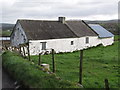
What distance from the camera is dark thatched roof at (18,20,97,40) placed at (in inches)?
1262

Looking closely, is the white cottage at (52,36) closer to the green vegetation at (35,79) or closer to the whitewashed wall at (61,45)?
the whitewashed wall at (61,45)

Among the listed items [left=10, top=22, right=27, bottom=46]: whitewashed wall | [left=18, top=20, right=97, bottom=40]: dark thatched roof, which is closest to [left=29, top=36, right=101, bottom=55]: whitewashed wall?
[left=18, top=20, right=97, bottom=40]: dark thatched roof

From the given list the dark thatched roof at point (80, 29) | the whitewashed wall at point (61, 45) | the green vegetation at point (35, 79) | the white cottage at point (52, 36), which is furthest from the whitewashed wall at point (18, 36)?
the green vegetation at point (35, 79)

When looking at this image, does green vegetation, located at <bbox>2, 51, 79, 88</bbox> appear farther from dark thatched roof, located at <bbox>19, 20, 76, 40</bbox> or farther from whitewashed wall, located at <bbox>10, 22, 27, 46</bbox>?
whitewashed wall, located at <bbox>10, 22, 27, 46</bbox>

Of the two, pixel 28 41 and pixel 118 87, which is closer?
pixel 118 87

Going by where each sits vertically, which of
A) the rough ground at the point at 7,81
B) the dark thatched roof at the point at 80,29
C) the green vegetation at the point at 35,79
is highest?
the dark thatched roof at the point at 80,29

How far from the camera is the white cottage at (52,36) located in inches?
1214

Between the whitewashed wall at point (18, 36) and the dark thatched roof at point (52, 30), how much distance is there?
63 centimetres

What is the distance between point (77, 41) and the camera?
36.1 m

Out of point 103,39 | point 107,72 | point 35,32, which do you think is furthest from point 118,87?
point 103,39

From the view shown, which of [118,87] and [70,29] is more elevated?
[70,29]

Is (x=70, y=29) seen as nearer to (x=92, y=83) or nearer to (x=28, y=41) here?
(x=28, y=41)

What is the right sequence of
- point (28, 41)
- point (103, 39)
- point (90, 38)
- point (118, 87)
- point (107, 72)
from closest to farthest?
point (118, 87)
point (107, 72)
point (28, 41)
point (90, 38)
point (103, 39)

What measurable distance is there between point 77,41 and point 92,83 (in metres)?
23.3
